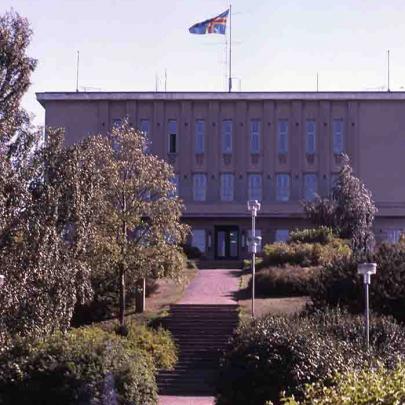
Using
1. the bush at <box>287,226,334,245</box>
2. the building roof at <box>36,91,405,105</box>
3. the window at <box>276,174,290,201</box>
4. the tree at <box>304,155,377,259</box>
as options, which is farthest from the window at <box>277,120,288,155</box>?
the bush at <box>287,226,334,245</box>

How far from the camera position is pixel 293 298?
42.2 m

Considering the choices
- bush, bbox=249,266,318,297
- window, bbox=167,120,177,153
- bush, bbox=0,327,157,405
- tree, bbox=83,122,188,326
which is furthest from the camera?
window, bbox=167,120,177,153

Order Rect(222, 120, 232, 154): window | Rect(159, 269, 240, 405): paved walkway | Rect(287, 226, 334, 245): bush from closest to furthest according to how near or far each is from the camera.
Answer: Rect(159, 269, 240, 405): paved walkway → Rect(287, 226, 334, 245): bush → Rect(222, 120, 232, 154): window

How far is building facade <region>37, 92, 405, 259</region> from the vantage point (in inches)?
2507

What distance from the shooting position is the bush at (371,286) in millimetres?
35688

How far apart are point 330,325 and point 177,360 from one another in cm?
1057

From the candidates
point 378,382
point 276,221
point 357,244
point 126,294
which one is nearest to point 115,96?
point 276,221

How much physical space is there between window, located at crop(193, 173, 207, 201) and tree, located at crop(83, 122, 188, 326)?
25502 mm

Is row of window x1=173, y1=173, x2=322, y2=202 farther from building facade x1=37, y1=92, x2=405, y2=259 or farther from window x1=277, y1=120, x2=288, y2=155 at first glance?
window x1=277, y1=120, x2=288, y2=155

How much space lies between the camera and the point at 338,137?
6425 centimetres

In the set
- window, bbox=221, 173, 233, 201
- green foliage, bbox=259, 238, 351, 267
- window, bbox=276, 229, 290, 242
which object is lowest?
green foliage, bbox=259, 238, 351, 267

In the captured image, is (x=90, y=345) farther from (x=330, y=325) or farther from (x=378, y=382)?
(x=378, y=382)

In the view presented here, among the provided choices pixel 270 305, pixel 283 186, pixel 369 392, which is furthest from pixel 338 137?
pixel 369 392

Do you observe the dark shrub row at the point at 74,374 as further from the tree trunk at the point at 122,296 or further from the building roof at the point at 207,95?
the building roof at the point at 207,95
